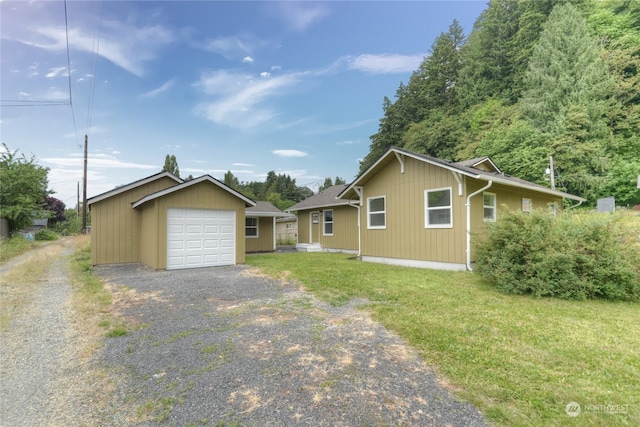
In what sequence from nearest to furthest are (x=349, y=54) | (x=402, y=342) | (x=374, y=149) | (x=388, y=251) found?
(x=402, y=342) → (x=388, y=251) → (x=349, y=54) → (x=374, y=149)

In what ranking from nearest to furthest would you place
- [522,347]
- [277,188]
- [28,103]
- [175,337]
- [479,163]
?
[522,347] < [175,337] < [479,163] < [28,103] < [277,188]

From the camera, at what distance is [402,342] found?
3514 millimetres

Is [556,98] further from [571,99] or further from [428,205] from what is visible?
[428,205]

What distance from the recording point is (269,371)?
2871 millimetres

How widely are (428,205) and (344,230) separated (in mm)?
6054

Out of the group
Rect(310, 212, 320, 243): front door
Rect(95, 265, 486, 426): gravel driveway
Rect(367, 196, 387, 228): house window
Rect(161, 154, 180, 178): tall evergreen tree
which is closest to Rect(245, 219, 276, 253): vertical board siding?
Rect(310, 212, 320, 243): front door

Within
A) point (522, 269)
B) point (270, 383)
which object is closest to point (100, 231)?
point (270, 383)

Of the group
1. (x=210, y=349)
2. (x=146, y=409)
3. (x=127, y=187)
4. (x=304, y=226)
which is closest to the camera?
(x=146, y=409)

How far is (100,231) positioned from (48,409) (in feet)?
34.2

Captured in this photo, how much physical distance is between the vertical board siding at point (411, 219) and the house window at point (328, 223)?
14.3 ft

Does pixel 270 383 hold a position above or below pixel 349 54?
below

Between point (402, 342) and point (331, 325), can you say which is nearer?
point (402, 342)

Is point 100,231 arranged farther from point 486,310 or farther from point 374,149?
point 374,149

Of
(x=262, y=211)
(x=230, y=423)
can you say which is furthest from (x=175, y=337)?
(x=262, y=211)
